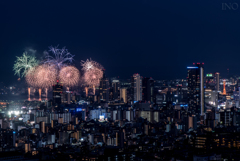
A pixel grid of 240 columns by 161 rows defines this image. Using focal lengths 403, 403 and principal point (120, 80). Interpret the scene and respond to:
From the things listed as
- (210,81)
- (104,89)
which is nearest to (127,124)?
(104,89)

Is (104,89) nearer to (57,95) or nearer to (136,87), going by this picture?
(136,87)

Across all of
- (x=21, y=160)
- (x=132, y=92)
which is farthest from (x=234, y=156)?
(x=132, y=92)

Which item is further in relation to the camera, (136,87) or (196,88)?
(136,87)

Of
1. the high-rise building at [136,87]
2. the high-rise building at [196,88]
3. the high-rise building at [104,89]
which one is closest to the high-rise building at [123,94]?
the high-rise building at [136,87]

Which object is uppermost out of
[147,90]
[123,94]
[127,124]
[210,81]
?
[210,81]

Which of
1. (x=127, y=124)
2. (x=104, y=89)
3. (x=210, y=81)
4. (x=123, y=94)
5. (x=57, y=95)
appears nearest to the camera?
(x=127, y=124)

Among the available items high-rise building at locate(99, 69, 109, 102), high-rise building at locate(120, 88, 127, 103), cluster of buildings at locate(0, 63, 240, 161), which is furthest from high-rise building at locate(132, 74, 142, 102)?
high-rise building at locate(99, 69, 109, 102)

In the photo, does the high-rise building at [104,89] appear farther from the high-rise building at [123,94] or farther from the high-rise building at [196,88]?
the high-rise building at [196,88]
